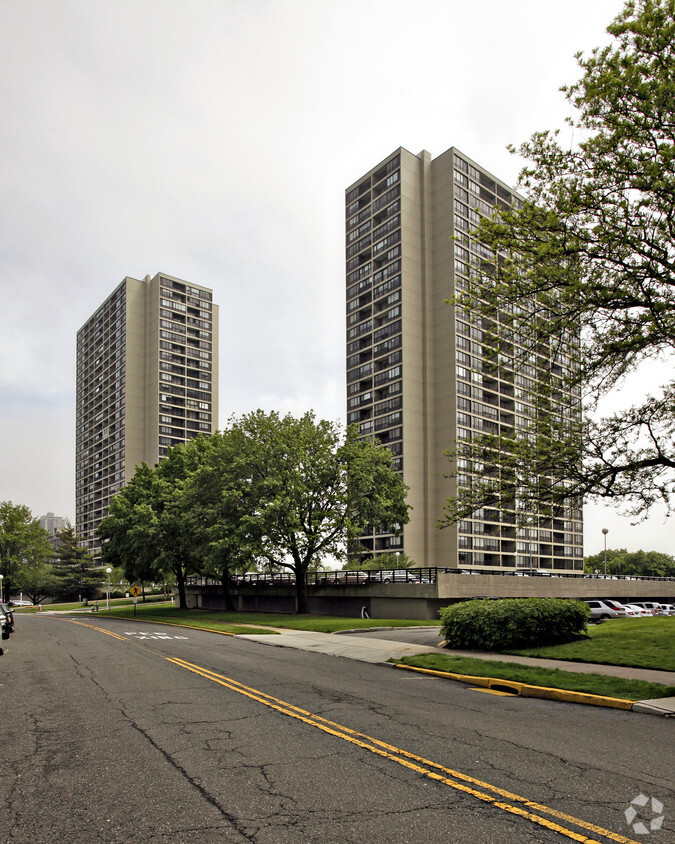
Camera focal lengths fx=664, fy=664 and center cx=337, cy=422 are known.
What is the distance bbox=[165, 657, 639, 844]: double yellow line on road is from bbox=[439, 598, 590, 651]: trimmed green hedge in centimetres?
957

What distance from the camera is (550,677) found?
12.6 metres

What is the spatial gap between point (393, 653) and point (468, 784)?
13.1 m

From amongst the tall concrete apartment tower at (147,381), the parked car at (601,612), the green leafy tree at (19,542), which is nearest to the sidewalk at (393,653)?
the parked car at (601,612)

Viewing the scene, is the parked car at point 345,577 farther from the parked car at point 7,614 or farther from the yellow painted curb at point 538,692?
the yellow painted curb at point 538,692

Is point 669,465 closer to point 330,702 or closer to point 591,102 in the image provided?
point 591,102

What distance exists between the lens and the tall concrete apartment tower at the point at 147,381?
142000 millimetres

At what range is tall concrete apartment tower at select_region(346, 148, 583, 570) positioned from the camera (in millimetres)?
93500

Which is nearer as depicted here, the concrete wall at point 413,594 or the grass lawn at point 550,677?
the grass lawn at point 550,677

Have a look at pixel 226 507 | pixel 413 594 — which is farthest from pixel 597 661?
pixel 226 507

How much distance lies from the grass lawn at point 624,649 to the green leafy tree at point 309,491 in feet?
65.2

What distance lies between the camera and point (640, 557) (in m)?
148

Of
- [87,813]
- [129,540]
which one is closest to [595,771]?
[87,813]

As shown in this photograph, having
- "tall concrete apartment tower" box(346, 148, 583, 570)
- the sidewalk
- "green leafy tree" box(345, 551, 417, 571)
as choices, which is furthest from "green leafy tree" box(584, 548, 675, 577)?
the sidewalk

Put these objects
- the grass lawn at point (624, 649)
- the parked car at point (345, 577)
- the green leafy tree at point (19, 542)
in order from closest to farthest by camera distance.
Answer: the grass lawn at point (624, 649) < the parked car at point (345, 577) < the green leafy tree at point (19, 542)
